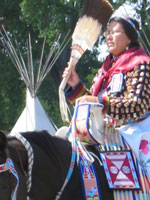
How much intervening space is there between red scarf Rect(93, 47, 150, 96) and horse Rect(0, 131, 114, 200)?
27.4 inches

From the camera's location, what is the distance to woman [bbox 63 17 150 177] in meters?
3.10

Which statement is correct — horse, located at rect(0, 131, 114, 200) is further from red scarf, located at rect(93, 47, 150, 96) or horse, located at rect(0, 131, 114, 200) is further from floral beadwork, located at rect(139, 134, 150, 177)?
red scarf, located at rect(93, 47, 150, 96)

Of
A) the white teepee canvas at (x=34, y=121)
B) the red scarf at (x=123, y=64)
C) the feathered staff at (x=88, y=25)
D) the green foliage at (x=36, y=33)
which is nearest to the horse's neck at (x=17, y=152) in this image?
the feathered staff at (x=88, y=25)

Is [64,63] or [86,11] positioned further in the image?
[64,63]

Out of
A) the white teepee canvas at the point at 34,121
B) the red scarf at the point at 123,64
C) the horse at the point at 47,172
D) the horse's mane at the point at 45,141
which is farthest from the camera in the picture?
the white teepee canvas at the point at 34,121

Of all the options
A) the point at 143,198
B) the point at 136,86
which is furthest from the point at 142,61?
the point at 143,198

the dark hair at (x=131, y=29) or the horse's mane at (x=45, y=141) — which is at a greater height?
the dark hair at (x=131, y=29)

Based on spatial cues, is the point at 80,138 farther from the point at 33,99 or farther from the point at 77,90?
the point at 33,99

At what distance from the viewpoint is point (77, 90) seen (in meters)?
3.51

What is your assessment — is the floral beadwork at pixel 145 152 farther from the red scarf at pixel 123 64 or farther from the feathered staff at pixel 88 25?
the feathered staff at pixel 88 25

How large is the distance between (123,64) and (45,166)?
1.08 m

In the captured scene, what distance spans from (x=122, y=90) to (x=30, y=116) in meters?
7.37

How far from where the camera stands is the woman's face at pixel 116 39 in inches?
136

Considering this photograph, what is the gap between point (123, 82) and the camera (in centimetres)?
321
